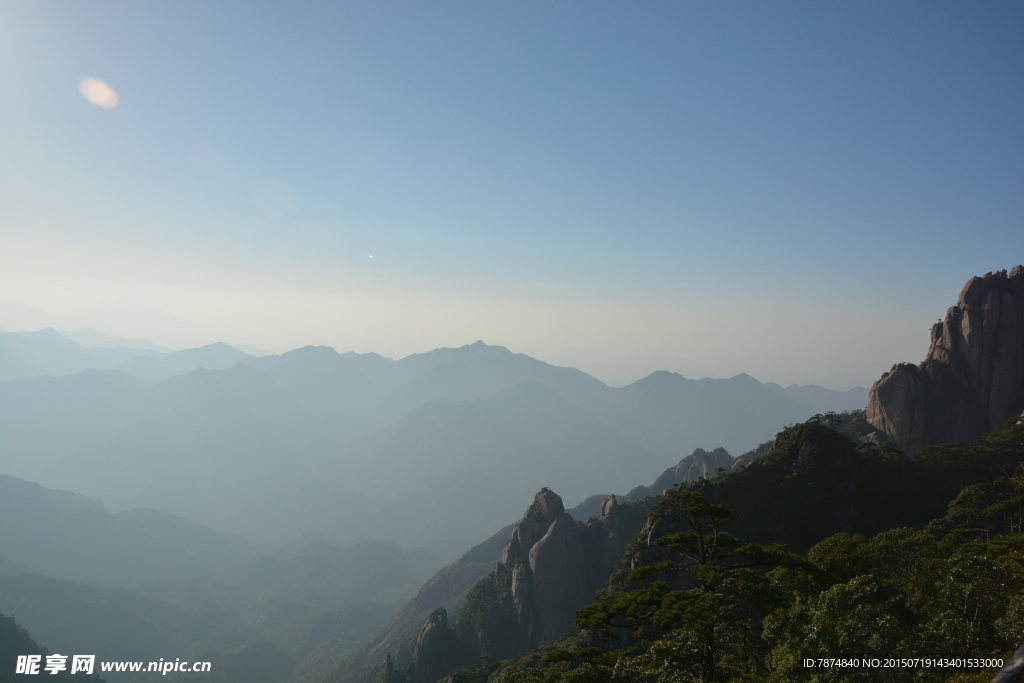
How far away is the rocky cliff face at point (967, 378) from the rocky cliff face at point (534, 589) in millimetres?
57680

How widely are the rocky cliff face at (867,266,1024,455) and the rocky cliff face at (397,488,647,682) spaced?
5768 cm

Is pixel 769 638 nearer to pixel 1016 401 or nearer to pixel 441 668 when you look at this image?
pixel 1016 401

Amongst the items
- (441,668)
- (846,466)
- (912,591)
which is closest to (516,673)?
(912,591)

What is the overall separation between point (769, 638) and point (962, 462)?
66026 millimetres

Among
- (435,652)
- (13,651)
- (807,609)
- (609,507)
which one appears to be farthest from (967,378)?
(13,651)

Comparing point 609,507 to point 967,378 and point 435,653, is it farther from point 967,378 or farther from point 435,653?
point 967,378

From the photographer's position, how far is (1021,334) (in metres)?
81.1

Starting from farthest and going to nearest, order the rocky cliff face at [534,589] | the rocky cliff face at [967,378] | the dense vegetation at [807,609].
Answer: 1. the rocky cliff face at [534,589]
2. the rocky cliff face at [967,378]
3. the dense vegetation at [807,609]

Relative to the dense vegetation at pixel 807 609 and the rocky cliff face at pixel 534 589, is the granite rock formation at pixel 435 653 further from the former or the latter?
the dense vegetation at pixel 807 609

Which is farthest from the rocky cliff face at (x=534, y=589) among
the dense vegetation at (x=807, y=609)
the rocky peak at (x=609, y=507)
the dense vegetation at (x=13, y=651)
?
the dense vegetation at (x=13, y=651)

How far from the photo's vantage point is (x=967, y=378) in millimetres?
85062

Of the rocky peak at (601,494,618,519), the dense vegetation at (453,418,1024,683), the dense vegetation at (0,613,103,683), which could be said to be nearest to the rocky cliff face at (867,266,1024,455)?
the rocky peak at (601,494,618,519)

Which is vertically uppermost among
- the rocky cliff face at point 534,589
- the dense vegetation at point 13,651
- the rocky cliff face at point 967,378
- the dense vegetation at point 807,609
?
the rocky cliff face at point 967,378

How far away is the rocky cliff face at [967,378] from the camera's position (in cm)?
8181
